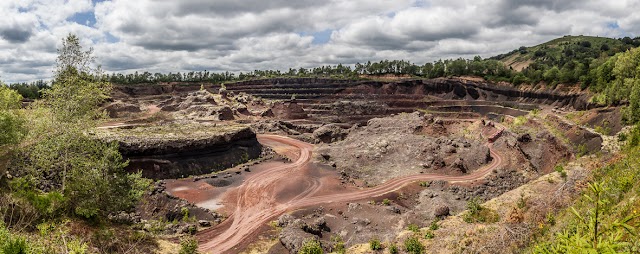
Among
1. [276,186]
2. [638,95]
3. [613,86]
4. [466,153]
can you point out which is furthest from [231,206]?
[613,86]

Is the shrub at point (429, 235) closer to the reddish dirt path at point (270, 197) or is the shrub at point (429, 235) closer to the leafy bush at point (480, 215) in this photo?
the leafy bush at point (480, 215)

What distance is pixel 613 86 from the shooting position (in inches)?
2014

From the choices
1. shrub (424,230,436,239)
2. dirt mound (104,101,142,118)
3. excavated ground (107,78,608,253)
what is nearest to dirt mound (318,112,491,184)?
excavated ground (107,78,608,253)

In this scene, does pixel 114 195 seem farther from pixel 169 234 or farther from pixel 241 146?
pixel 241 146

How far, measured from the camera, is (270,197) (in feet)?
132

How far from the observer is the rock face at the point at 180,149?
143 ft

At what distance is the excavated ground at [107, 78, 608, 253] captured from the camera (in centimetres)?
3247

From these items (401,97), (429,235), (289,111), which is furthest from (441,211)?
(401,97)

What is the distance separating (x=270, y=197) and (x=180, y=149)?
1527cm

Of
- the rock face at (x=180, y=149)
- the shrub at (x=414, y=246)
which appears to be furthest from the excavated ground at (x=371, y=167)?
the shrub at (x=414, y=246)

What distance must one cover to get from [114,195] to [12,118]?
11051mm

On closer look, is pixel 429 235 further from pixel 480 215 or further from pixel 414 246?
pixel 480 215

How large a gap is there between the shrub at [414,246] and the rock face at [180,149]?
3457cm

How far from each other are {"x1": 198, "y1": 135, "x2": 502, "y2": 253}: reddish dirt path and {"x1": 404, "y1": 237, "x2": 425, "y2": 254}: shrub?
15170 millimetres
